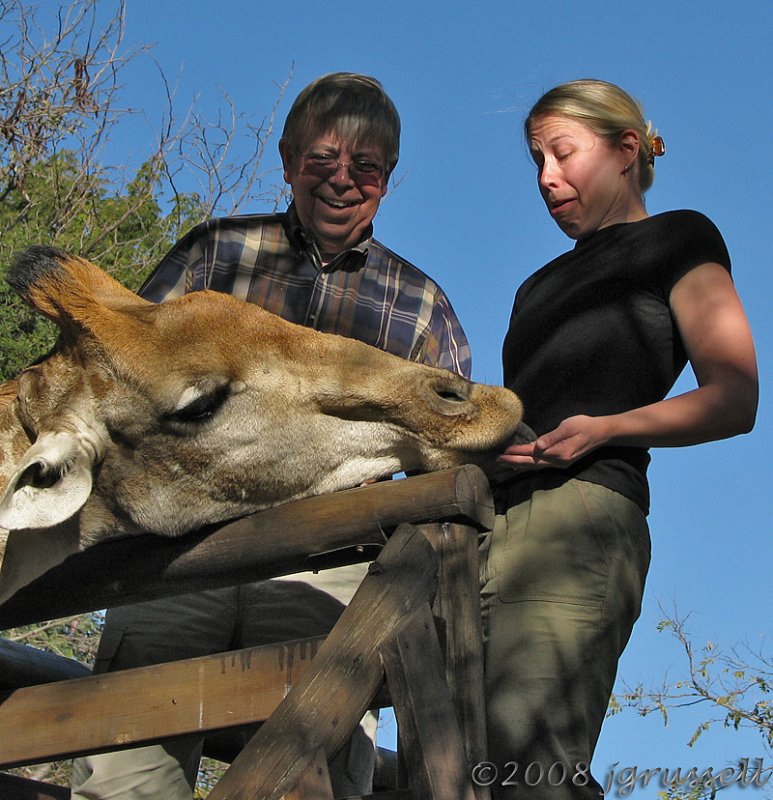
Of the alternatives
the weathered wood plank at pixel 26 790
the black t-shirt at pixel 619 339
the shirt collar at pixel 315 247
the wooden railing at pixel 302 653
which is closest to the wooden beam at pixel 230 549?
the wooden railing at pixel 302 653

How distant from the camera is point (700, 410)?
3.25 m

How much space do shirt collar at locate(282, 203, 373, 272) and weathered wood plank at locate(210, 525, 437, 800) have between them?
185cm

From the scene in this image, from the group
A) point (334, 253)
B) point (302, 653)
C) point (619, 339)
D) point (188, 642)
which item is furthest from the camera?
point (334, 253)

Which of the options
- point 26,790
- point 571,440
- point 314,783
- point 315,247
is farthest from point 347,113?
point 26,790

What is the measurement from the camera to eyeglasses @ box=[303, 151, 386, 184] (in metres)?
4.85

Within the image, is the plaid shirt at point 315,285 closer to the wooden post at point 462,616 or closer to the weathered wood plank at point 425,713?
the wooden post at point 462,616

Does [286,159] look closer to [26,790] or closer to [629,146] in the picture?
[629,146]

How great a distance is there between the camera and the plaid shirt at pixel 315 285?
15.8 ft

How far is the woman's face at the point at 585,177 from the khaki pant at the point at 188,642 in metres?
1.65

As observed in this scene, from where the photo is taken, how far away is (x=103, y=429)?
3939 millimetres

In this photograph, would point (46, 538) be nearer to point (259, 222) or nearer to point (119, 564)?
point (119, 564)

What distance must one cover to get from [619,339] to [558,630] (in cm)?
89

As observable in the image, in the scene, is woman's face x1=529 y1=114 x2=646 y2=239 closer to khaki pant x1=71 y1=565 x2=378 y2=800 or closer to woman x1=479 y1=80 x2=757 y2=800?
woman x1=479 y1=80 x2=757 y2=800

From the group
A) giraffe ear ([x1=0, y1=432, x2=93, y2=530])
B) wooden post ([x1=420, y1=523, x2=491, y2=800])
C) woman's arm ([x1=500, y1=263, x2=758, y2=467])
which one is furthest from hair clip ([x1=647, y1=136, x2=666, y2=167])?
giraffe ear ([x1=0, y1=432, x2=93, y2=530])
